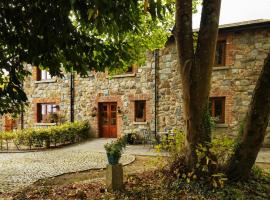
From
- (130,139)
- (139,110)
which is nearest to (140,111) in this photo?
(139,110)

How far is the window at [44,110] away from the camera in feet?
54.4

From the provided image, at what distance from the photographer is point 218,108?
12523 millimetres

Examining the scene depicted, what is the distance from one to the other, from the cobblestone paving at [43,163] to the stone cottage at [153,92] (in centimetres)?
290

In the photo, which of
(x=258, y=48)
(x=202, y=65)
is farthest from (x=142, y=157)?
(x=258, y=48)

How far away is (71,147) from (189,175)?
8.79m

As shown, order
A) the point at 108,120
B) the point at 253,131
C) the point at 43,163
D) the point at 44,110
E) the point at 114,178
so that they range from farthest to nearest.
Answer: the point at 44,110
the point at 108,120
the point at 43,163
the point at 114,178
the point at 253,131

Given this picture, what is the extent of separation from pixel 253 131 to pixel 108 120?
10874 millimetres

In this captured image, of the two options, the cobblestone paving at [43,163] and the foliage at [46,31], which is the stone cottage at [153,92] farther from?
the foliage at [46,31]

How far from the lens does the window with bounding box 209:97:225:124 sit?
12383 millimetres

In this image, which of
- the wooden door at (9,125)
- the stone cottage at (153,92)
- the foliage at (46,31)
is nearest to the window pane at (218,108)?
the stone cottage at (153,92)

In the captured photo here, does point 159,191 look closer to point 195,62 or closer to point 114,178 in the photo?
point 114,178

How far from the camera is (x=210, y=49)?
5453 millimetres

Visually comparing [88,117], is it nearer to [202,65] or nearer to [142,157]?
[142,157]

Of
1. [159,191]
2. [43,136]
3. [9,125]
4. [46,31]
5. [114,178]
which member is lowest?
[159,191]
